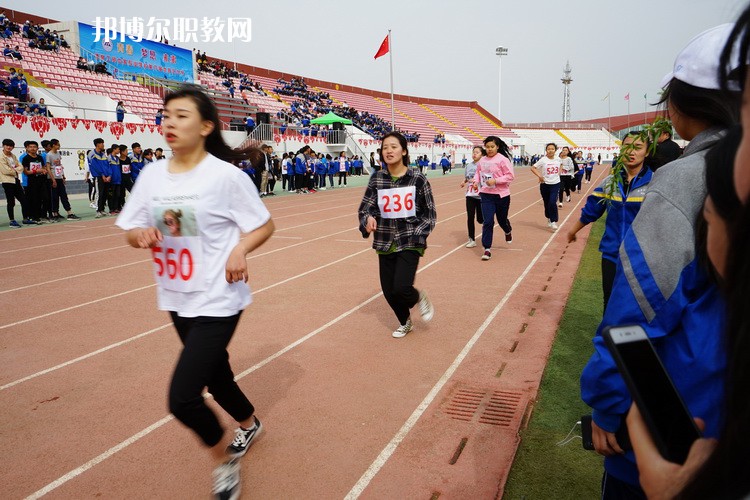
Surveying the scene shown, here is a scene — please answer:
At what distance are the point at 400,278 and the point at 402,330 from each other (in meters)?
0.60

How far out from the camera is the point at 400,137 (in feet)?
16.5

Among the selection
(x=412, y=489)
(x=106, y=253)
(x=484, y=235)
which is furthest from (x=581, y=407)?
(x=106, y=253)

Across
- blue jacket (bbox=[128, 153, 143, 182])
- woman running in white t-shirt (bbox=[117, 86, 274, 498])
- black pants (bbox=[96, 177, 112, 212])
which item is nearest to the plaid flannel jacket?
woman running in white t-shirt (bbox=[117, 86, 274, 498])

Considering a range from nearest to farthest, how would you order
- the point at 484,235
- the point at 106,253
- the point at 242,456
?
the point at 242,456, the point at 484,235, the point at 106,253

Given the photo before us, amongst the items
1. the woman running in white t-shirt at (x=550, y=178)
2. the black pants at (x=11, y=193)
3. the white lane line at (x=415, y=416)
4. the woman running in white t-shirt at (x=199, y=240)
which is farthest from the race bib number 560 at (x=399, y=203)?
the black pants at (x=11, y=193)

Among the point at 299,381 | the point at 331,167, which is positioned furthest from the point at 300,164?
the point at 299,381

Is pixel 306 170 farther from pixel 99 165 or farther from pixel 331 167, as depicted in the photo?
pixel 99 165

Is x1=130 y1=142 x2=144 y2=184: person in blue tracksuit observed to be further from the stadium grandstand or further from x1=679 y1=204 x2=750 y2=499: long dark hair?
x1=679 y1=204 x2=750 y2=499: long dark hair

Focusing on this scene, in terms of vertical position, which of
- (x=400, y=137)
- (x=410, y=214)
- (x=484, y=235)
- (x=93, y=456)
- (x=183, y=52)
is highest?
(x=183, y=52)

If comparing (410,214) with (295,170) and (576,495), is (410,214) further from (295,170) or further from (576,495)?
(295,170)

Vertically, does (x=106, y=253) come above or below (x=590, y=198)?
below

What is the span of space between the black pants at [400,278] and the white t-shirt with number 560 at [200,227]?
2.27 meters

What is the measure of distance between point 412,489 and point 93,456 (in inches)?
75.8

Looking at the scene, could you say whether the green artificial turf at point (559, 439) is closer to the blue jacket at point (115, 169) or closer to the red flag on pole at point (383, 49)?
the blue jacket at point (115, 169)
